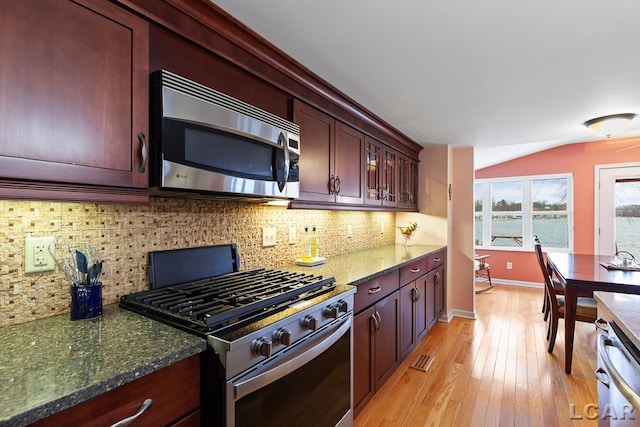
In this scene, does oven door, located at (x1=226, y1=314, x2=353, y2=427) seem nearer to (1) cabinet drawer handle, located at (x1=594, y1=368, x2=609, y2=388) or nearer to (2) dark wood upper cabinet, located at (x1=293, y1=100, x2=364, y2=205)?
(2) dark wood upper cabinet, located at (x1=293, y1=100, x2=364, y2=205)

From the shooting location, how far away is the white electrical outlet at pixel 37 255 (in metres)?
1.10

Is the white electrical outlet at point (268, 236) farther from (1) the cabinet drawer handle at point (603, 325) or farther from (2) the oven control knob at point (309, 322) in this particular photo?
(1) the cabinet drawer handle at point (603, 325)

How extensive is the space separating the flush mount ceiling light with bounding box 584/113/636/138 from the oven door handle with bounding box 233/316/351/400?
304cm

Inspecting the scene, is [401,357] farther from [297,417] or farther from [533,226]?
[533,226]

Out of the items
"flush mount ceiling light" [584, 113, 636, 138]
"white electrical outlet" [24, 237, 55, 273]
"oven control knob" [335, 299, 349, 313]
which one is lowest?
"oven control knob" [335, 299, 349, 313]

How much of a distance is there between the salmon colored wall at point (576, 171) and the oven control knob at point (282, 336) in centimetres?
590

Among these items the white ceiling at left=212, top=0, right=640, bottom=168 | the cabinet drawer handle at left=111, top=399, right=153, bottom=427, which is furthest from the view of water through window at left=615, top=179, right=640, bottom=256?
the cabinet drawer handle at left=111, top=399, right=153, bottom=427

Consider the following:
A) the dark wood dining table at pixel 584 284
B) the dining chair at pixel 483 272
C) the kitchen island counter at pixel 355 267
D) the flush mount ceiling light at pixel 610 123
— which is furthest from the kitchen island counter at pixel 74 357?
the dining chair at pixel 483 272

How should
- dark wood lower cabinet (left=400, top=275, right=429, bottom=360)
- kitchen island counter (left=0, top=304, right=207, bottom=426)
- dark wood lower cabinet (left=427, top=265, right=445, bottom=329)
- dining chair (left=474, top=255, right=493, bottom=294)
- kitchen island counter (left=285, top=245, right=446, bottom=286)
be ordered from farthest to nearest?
dining chair (left=474, top=255, right=493, bottom=294), dark wood lower cabinet (left=427, top=265, right=445, bottom=329), dark wood lower cabinet (left=400, top=275, right=429, bottom=360), kitchen island counter (left=285, top=245, right=446, bottom=286), kitchen island counter (left=0, top=304, right=207, bottom=426)

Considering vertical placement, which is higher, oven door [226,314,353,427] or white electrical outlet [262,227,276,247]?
white electrical outlet [262,227,276,247]

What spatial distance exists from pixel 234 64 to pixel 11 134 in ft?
2.99

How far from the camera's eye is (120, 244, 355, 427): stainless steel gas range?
3.30 ft

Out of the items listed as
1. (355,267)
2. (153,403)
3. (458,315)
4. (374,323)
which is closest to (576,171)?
(458,315)

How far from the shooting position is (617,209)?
4961mm
